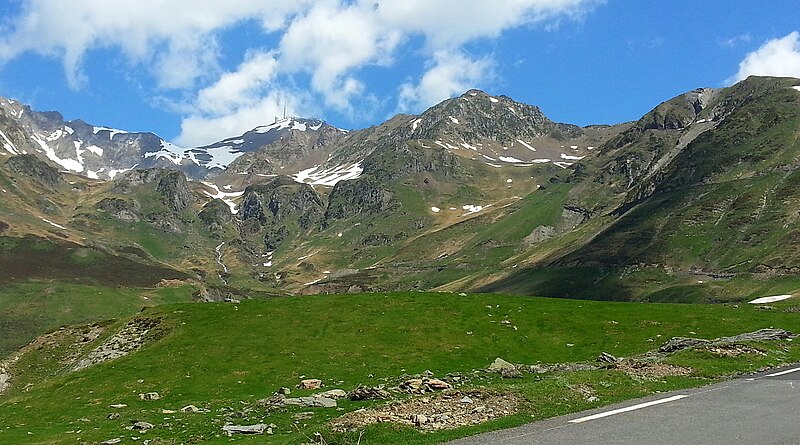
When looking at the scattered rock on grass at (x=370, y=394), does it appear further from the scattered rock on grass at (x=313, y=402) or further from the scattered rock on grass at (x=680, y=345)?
the scattered rock on grass at (x=680, y=345)

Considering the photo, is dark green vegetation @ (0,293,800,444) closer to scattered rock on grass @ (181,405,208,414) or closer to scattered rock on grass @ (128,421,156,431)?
scattered rock on grass @ (128,421,156,431)

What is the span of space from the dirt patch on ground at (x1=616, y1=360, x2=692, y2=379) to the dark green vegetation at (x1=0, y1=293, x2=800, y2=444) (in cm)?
55

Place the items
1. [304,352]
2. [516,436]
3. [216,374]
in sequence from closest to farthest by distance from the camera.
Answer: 1. [516,436]
2. [216,374]
3. [304,352]

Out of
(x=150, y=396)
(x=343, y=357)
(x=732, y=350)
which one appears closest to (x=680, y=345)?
(x=732, y=350)

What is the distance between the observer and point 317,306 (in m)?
75.5

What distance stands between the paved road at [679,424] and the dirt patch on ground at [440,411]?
2807 millimetres

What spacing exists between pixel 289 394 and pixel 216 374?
1662cm

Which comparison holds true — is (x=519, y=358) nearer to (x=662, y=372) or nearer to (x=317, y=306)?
(x=662, y=372)

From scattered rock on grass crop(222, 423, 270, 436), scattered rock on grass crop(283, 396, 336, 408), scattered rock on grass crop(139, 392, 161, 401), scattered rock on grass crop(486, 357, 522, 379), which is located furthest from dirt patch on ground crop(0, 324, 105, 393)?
scattered rock on grass crop(486, 357, 522, 379)

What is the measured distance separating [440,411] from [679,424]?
9473 millimetres

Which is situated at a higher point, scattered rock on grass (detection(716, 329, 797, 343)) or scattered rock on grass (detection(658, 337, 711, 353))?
scattered rock on grass (detection(658, 337, 711, 353))

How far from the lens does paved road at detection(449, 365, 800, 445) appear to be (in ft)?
63.6

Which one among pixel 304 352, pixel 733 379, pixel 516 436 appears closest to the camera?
pixel 516 436

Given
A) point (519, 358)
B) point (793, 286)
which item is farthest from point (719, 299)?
point (519, 358)
